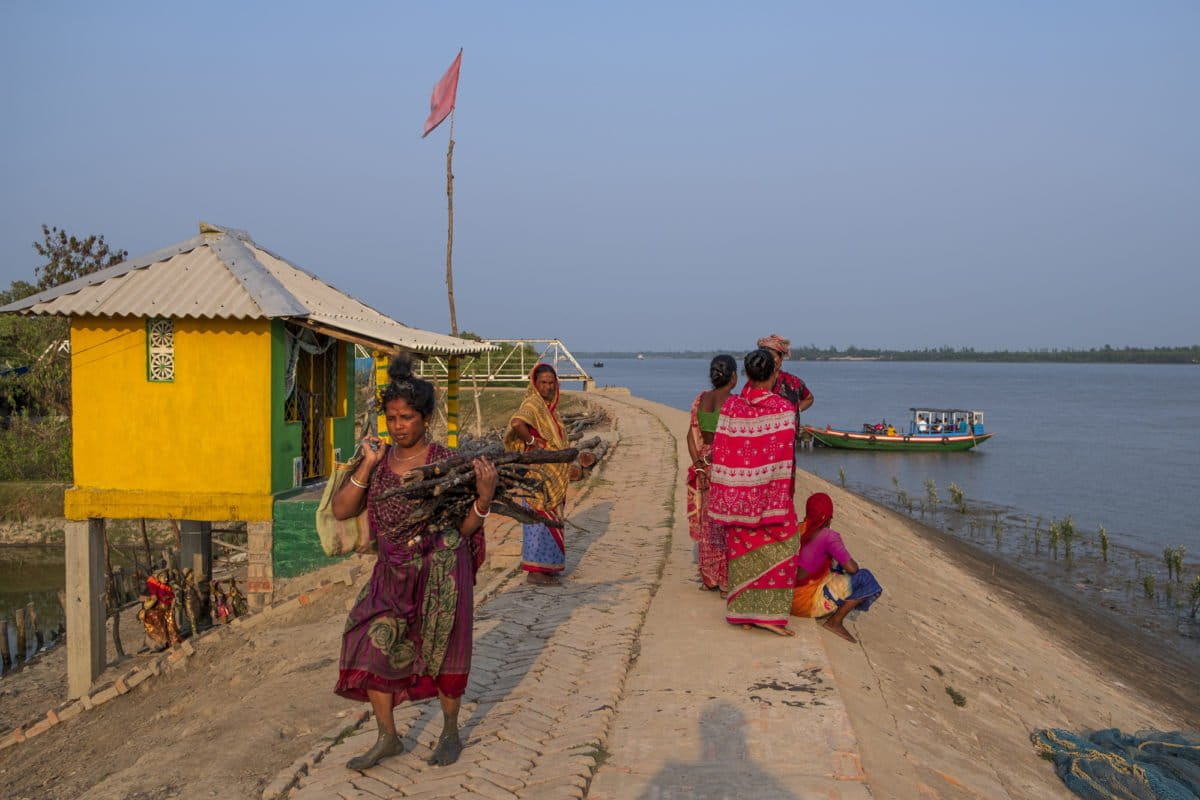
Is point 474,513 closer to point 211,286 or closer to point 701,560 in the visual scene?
point 701,560

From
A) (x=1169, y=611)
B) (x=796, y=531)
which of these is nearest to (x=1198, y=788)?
(x=796, y=531)

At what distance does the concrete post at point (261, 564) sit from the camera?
432 inches

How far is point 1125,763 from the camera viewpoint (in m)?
5.18

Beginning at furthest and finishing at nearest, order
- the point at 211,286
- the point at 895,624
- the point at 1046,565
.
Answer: the point at 1046,565 → the point at 211,286 → the point at 895,624

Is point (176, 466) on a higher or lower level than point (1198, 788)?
higher

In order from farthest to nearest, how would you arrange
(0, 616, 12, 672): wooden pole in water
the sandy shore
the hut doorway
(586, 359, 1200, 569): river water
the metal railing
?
the metal railing → (586, 359, 1200, 569): river water → (0, 616, 12, 672): wooden pole in water → the hut doorway → the sandy shore

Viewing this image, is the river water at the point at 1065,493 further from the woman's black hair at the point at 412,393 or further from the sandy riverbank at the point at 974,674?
the woman's black hair at the point at 412,393

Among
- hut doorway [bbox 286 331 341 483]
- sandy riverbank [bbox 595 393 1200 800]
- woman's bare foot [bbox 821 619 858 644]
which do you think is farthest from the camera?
hut doorway [bbox 286 331 341 483]

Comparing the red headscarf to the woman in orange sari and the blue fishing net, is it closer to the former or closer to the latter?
the woman in orange sari

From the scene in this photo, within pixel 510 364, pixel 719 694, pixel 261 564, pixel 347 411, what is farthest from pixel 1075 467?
pixel 719 694

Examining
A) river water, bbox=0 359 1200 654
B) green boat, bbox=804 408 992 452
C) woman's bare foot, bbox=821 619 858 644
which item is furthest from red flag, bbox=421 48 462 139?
green boat, bbox=804 408 992 452

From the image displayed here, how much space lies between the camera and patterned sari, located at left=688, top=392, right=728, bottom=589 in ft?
22.7

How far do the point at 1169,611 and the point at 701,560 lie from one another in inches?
442

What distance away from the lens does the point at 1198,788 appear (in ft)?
16.9
